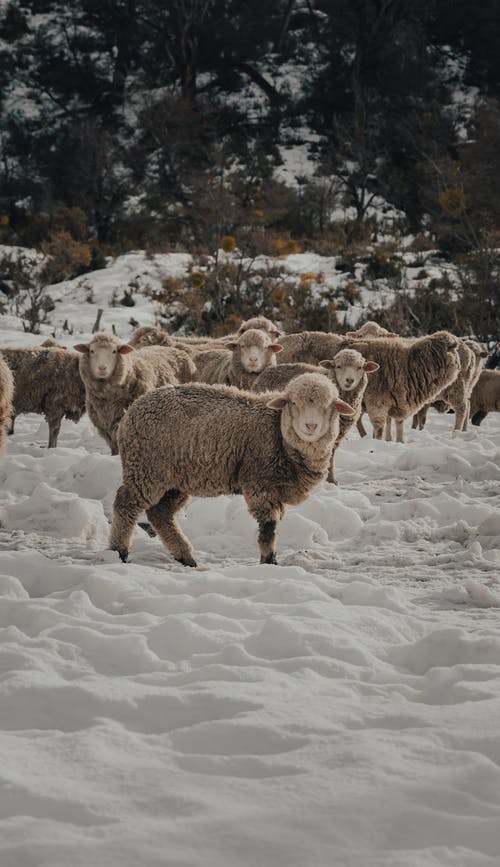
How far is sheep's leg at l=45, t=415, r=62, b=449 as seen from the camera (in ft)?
30.9

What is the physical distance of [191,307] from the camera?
70.8 ft

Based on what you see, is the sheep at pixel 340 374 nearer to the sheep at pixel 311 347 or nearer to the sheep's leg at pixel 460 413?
the sheep at pixel 311 347

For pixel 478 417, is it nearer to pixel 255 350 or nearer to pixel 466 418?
pixel 466 418

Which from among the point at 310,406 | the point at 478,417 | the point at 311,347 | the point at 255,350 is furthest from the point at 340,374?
the point at 478,417

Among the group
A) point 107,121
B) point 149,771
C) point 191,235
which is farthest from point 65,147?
point 149,771

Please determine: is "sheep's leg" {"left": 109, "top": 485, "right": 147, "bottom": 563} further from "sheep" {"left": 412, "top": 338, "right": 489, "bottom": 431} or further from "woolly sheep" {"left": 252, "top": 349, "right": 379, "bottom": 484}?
"sheep" {"left": 412, "top": 338, "right": 489, "bottom": 431}

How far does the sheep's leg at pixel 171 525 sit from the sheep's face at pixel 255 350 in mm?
3165

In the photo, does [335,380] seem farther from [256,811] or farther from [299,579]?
[256,811]

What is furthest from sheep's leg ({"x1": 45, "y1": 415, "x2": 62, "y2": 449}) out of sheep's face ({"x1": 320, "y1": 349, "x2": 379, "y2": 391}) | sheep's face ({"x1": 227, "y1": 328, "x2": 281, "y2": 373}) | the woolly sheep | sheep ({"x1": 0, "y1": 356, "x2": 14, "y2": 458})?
sheep's face ({"x1": 320, "y1": 349, "x2": 379, "y2": 391})

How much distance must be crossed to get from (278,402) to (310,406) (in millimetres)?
209

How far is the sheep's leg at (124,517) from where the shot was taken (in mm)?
5215

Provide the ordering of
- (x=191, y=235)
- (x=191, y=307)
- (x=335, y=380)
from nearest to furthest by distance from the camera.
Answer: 1. (x=335, y=380)
2. (x=191, y=307)
3. (x=191, y=235)

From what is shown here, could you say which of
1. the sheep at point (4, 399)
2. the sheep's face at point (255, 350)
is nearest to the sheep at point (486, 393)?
the sheep's face at point (255, 350)

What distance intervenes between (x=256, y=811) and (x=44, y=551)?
326 centimetres
